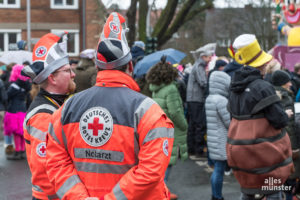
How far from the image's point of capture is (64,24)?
33.3 metres

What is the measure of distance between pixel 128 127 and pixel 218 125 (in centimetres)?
388

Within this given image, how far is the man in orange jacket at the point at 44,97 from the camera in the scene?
3123 mm

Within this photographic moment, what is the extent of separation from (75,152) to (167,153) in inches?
22.3

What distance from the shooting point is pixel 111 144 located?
8.14 ft

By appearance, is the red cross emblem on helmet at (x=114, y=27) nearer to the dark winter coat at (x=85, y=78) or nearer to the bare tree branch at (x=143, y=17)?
the dark winter coat at (x=85, y=78)

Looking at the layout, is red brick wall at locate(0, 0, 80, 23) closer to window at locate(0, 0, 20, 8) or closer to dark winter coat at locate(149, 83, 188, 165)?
window at locate(0, 0, 20, 8)

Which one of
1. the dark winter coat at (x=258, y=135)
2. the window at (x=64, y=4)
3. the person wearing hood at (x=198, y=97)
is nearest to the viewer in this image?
the dark winter coat at (x=258, y=135)

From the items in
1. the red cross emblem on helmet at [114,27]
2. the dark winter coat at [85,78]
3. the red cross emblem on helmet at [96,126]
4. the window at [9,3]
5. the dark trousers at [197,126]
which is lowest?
the dark trousers at [197,126]

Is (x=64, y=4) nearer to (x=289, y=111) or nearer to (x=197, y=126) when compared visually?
(x=197, y=126)

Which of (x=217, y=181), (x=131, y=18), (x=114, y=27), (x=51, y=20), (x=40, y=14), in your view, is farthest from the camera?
(x=51, y=20)

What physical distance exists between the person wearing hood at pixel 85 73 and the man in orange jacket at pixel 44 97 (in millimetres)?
3063

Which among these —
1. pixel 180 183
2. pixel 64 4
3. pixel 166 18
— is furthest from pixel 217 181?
pixel 64 4

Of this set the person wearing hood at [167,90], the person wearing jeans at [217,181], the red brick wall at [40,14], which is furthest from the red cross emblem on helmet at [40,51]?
the red brick wall at [40,14]

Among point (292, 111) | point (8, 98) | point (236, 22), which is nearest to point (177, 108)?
point (292, 111)
